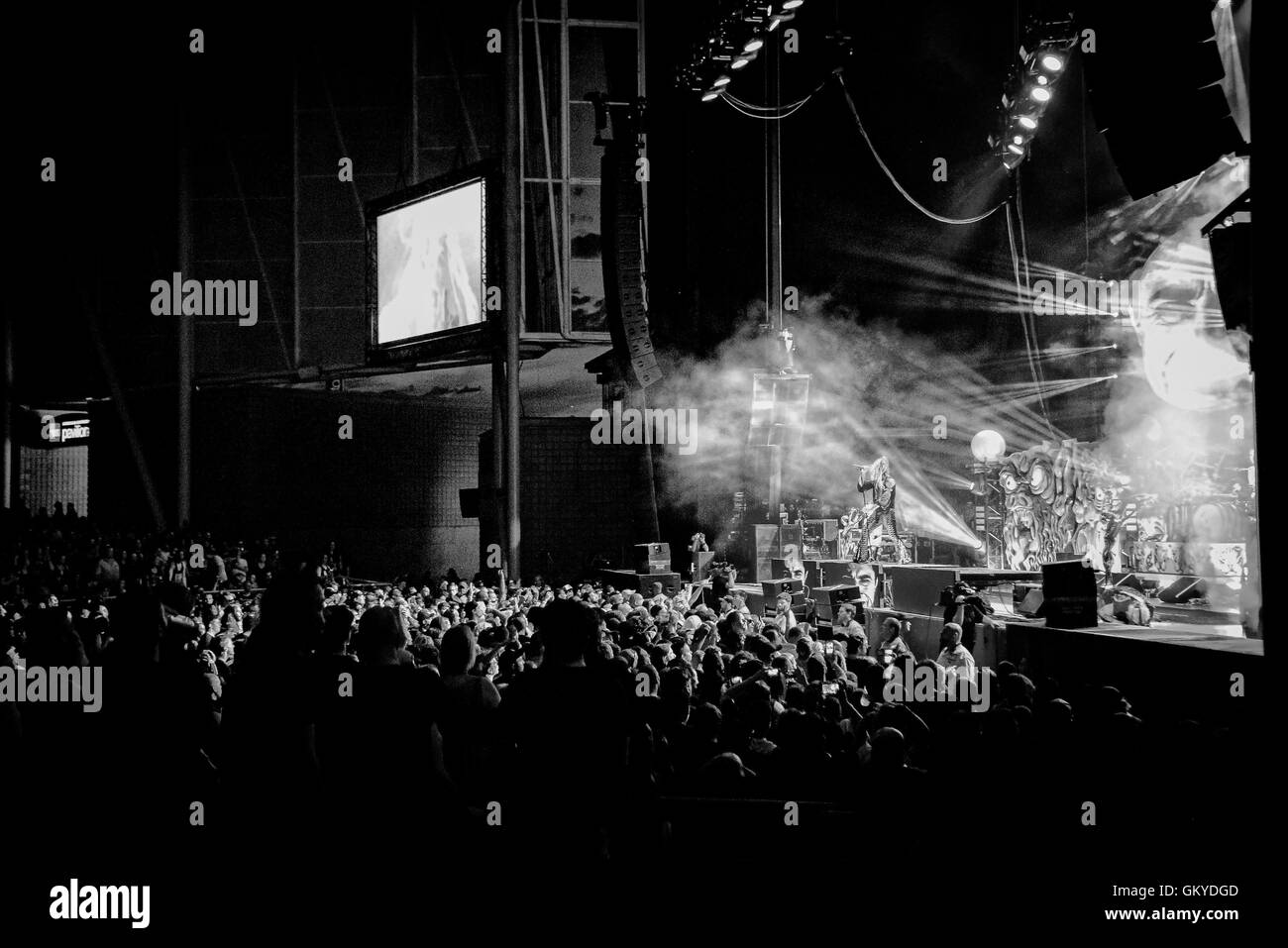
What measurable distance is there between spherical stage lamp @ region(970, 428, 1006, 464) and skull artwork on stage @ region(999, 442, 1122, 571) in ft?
1.12

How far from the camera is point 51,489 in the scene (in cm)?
3042

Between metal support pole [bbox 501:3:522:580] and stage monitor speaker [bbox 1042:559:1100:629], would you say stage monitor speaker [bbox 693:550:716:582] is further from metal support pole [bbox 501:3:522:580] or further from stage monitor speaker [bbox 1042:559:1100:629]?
stage monitor speaker [bbox 1042:559:1100:629]

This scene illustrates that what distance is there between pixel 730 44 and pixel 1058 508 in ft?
29.1

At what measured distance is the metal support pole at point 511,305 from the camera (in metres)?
20.1

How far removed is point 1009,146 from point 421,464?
48.6 feet

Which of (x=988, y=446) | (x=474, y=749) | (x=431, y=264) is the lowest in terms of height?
(x=474, y=749)

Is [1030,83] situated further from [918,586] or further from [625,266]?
[918,586]

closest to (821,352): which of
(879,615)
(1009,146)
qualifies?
(1009,146)

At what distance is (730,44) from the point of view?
48.2ft

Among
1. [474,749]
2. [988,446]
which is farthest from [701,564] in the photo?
[474,749]

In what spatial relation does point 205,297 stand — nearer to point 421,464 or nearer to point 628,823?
point 421,464

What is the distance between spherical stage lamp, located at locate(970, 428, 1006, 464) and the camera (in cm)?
1916

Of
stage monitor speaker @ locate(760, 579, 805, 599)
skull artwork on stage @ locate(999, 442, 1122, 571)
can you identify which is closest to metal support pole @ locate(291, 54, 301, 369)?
stage monitor speaker @ locate(760, 579, 805, 599)

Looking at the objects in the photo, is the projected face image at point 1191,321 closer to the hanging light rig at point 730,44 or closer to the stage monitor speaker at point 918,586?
the stage monitor speaker at point 918,586
